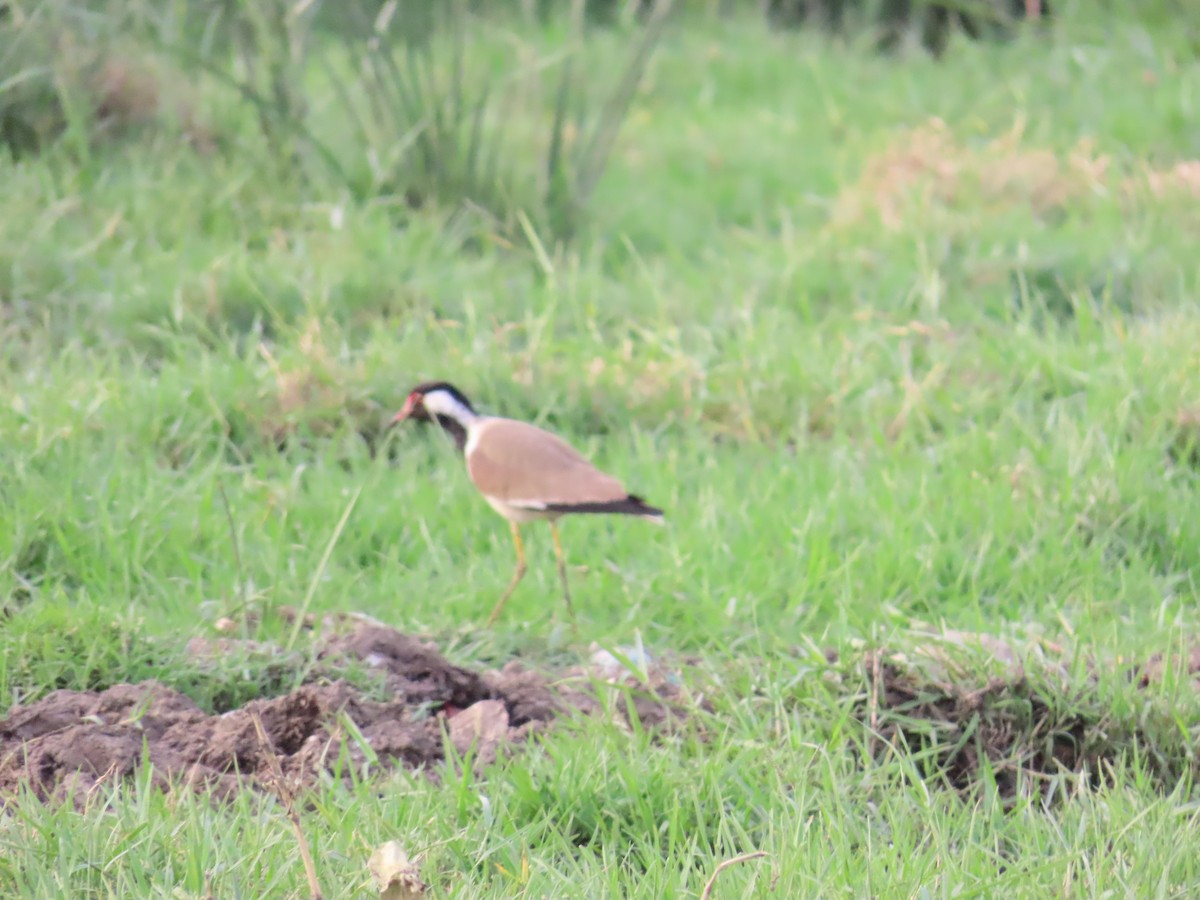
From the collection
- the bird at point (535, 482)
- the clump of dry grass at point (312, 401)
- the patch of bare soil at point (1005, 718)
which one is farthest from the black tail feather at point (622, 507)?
the clump of dry grass at point (312, 401)

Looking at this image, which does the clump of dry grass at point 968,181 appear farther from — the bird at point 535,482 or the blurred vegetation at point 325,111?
the bird at point 535,482

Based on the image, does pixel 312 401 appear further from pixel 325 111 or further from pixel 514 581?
pixel 325 111

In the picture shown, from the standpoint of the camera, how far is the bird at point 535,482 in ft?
12.4

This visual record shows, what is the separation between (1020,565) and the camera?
4.02 meters

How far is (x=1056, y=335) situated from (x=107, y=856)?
3.88 m

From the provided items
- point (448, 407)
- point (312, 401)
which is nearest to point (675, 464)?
point (448, 407)

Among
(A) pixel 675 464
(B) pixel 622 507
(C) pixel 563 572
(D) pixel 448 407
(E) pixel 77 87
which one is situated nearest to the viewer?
(B) pixel 622 507

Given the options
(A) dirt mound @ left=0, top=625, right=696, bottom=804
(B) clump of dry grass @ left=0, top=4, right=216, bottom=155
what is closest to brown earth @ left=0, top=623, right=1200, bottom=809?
(A) dirt mound @ left=0, top=625, right=696, bottom=804

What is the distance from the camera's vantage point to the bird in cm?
377

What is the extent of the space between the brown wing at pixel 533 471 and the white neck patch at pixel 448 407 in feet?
0.70

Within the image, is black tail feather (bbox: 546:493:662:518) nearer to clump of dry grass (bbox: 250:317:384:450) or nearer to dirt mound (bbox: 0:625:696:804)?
dirt mound (bbox: 0:625:696:804)

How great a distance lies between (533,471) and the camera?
3.83m

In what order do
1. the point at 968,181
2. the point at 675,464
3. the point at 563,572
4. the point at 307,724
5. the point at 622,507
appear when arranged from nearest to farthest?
the point at 307,724
the point at 622,507
the point at 563,572
the point at 675,464
the point at 968,181

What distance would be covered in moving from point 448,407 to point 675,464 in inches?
30.8
